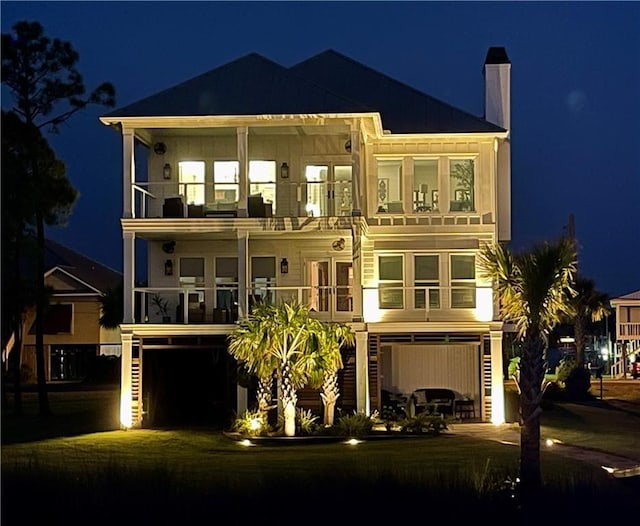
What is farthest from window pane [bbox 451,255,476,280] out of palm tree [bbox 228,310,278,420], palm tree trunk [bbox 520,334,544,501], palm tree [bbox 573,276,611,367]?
palm tree [bbox 573,276,611,367]

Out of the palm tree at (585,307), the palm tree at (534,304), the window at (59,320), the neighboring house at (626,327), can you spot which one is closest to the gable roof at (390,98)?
the palm tree at (534,304)

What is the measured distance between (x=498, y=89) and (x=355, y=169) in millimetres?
6446

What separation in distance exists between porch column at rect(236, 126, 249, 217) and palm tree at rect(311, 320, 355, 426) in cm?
372

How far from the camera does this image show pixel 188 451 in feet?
75.4

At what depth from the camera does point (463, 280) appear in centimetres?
3080

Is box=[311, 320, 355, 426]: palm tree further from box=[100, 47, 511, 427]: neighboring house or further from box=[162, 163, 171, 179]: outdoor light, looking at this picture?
box=[162, 163, 171, 179]: outdoor light

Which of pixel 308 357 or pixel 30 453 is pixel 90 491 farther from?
pixel 308 357

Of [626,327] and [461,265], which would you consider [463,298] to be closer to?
[461,265]

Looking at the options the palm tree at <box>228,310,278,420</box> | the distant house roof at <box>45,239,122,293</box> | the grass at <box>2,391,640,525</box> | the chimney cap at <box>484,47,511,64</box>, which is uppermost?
the chimney cap at <box>484,47,511,64</box>

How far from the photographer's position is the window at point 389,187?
3117 cm

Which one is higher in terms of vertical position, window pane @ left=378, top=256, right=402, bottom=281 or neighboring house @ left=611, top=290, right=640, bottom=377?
window pane @ left=378, top=256, right=402, bottom=281

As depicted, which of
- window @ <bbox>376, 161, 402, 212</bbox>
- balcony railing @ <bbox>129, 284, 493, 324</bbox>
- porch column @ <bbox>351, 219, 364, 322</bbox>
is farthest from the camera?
window @ <bbox>376, 161, 402, 212</bbox>

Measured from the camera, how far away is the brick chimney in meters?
32.1

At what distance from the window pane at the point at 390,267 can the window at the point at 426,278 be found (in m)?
0.45
